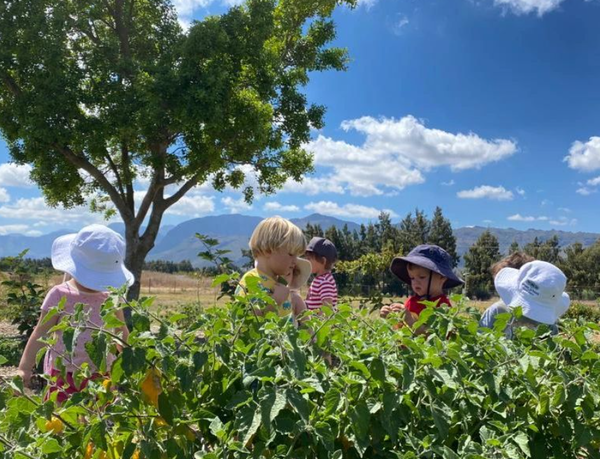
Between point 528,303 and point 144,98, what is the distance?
916 cm

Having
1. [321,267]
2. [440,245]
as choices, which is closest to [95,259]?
[321,267]

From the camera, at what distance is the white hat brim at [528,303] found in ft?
8.97

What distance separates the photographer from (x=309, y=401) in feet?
3.67

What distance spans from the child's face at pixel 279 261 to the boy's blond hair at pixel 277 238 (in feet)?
0.07

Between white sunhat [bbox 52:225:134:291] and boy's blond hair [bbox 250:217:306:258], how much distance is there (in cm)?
67

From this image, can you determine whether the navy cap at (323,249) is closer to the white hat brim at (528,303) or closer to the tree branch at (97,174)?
the white hat brim at (528,303)

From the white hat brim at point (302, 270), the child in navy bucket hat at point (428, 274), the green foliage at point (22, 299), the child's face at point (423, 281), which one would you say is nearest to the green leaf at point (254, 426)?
the white hat brim at point (302, 270)

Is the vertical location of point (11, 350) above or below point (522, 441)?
below

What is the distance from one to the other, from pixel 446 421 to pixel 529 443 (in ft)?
0.90

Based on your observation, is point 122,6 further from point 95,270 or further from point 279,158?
point 95,270

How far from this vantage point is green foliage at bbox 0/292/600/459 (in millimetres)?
1064

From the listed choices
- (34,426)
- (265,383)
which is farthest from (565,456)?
(34,426)

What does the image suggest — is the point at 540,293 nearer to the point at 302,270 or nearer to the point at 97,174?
the point at 302,270

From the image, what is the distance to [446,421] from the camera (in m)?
1.12
